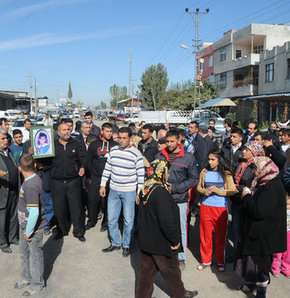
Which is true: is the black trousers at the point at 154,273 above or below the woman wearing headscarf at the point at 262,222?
below

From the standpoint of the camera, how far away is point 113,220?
509 cm

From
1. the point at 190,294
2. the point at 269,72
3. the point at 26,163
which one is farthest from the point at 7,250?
the point at 269,72

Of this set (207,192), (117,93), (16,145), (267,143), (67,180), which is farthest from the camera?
(117,93)

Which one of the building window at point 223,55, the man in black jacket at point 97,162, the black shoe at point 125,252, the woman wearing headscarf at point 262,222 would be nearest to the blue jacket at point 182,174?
the woman wearing headscarf at point 262,222

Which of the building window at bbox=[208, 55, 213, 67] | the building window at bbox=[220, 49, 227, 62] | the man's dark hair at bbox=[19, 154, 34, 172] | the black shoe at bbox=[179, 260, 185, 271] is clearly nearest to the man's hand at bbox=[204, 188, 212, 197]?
the black shoe at bbox=[179, 260, 185, 271]

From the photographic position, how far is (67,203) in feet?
18.5

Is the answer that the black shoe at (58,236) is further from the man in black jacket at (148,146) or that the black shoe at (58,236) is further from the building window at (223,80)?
the building window at (223,80)

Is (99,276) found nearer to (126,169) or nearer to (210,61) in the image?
(126,169)

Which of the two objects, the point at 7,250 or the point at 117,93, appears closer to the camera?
the point at 7,250

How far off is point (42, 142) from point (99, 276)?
2.40 m

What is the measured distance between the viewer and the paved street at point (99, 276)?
395 centimetres

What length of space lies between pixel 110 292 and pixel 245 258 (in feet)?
5.73

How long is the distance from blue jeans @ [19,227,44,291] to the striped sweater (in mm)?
1467

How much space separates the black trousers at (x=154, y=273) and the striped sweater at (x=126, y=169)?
1.57 meters
